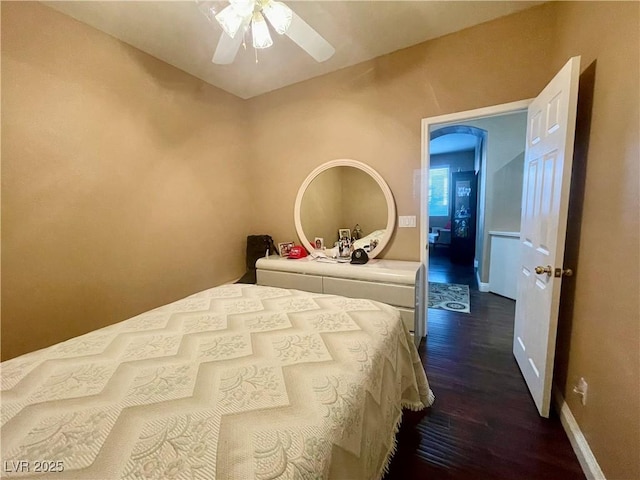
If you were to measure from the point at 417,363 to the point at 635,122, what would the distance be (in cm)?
147

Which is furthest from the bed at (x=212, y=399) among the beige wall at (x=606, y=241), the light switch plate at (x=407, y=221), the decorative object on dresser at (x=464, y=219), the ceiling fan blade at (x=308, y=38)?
the decorative object on dresser at (x=464, y=219)

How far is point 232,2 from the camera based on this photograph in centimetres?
124

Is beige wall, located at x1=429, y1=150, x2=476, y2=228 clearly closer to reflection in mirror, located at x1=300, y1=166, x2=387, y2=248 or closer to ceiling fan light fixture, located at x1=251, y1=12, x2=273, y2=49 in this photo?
reflection in mirror, located at x1=300, y1=166, x2=387, y2=248

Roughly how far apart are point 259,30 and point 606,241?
2.01m

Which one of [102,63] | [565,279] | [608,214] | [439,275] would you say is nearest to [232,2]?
[102,63]

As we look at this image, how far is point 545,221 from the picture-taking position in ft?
5.19

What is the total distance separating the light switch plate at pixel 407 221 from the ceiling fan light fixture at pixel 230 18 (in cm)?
186

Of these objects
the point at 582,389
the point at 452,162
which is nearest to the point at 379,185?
the point at 582,389

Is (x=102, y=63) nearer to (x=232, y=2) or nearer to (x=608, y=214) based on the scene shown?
(x=232, y=2)

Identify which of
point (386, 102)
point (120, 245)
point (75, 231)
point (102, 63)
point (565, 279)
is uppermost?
point (102, 63)

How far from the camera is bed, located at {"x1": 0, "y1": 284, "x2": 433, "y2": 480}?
62 cm

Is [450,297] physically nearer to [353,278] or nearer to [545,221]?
[353,278]

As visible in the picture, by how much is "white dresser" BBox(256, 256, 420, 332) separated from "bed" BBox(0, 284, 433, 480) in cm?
67

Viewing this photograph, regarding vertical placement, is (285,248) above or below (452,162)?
below
